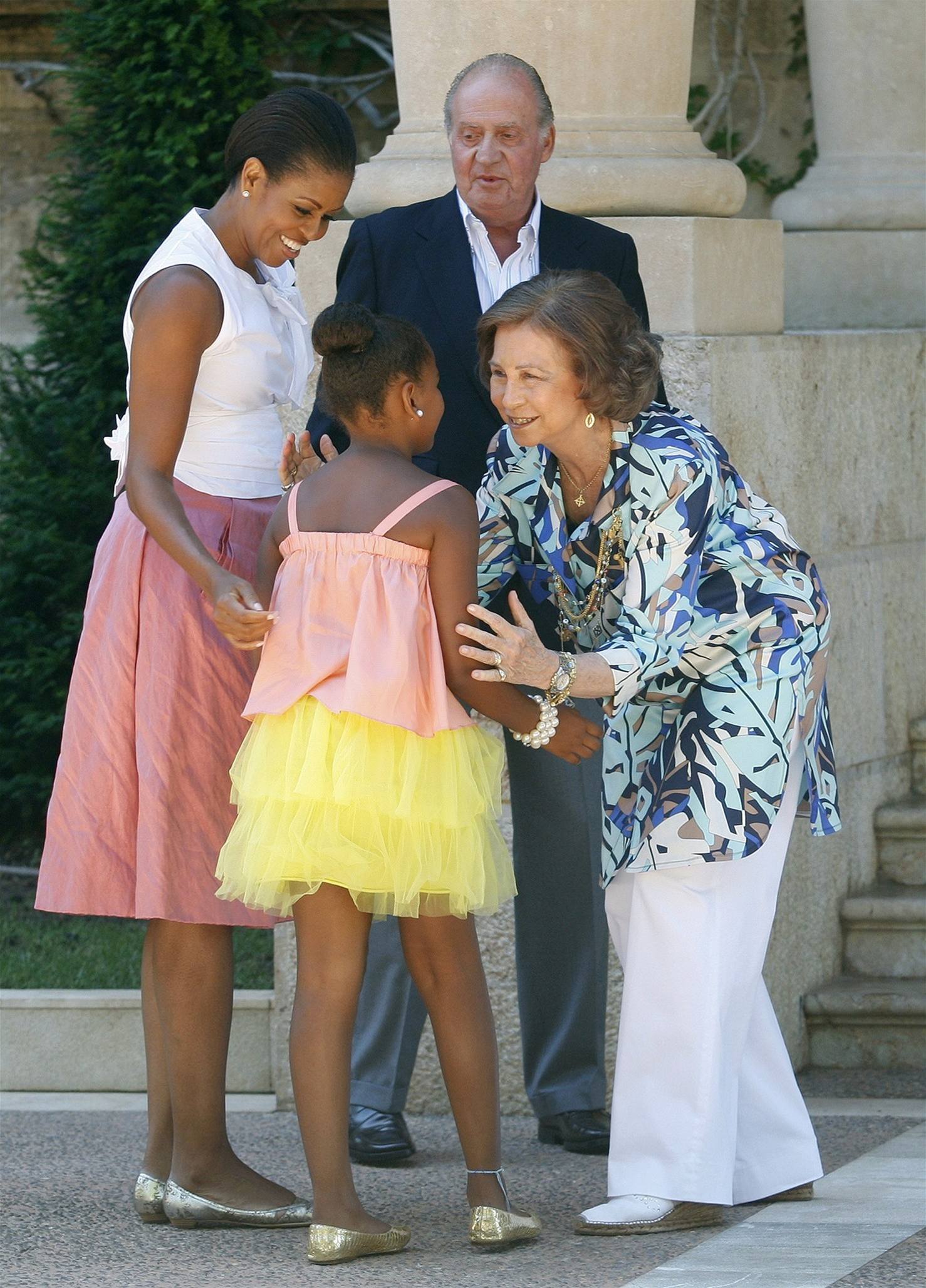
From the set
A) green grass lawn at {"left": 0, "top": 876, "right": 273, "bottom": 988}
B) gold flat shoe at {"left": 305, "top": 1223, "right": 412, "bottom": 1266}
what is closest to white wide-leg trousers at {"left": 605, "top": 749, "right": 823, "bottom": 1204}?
gold flat shoe at {"left": 305, "top": 1223, "right": 412, "bottom": 1266}

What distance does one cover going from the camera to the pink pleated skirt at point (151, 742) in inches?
142

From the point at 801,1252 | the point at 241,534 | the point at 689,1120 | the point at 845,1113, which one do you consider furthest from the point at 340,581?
the point at 845,1113

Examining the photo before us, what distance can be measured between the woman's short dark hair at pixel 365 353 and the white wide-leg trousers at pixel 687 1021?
961 mm

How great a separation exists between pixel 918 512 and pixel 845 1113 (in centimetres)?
203

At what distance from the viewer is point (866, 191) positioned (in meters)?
6.57

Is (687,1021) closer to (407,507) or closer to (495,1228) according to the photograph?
(495,1228)

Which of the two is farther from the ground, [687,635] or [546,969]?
[687,635]

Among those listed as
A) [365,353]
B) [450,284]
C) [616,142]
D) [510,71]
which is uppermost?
[616,142]

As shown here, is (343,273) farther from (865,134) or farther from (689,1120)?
(865,134)

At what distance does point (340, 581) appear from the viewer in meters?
3.41

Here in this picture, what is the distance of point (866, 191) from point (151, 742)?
3839 mm

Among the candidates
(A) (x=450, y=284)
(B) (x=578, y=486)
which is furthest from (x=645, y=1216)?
(A) (x=450, y=284)

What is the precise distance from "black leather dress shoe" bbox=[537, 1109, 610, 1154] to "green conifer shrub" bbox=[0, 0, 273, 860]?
2850 mm

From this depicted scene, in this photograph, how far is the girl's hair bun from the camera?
11.3ft
